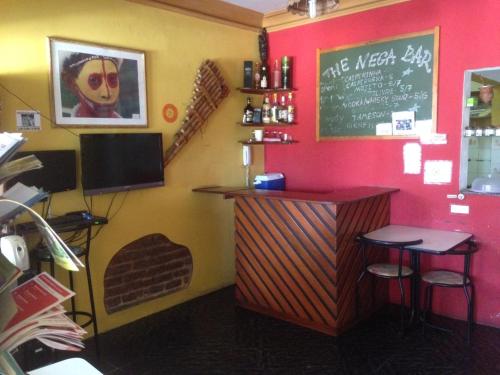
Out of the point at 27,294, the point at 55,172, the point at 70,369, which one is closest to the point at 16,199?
the point at 27,294

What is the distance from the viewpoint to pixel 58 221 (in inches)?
112

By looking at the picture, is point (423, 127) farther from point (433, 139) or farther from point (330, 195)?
point (330, 195)

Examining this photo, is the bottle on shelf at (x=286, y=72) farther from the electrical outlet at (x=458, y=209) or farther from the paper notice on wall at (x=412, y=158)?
the electrical outlet at (x=458, y=209)

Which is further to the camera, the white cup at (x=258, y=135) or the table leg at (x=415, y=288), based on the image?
the white cup at (x=258, y=135)

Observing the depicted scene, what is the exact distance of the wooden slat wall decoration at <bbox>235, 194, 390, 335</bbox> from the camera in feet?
10.8

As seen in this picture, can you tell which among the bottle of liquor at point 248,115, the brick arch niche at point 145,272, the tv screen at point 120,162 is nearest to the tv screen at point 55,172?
the tv screen at point 120,162

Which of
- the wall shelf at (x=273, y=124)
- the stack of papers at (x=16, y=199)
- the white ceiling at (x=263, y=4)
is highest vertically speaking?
the white ceiling at (x=263, y=4)

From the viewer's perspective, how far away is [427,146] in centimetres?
361

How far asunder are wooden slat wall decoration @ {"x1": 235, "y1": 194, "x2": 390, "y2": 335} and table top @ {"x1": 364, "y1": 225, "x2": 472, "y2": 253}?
15 centimetres

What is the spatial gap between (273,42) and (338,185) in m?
1.66

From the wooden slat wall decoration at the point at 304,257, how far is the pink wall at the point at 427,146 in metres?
0.31

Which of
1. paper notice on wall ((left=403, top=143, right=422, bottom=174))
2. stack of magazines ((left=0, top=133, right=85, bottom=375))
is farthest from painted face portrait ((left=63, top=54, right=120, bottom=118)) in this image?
stack of magazines ((left=0, top=133, right=85, bottom=375))

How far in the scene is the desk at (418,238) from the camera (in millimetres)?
3059

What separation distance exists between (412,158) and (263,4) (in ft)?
6.61
